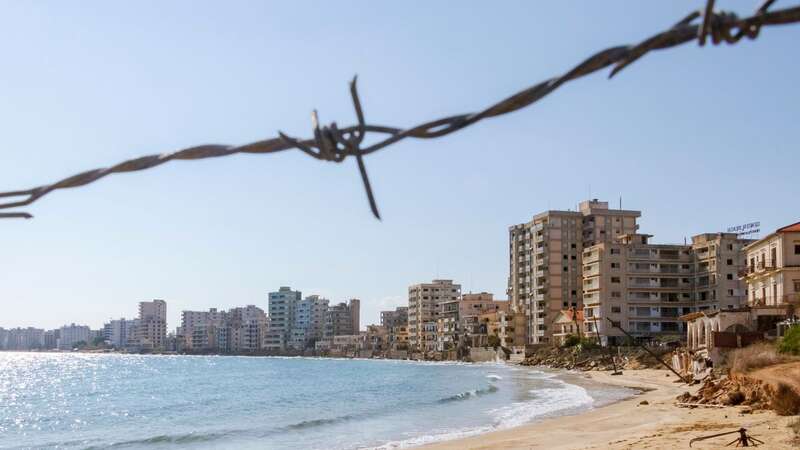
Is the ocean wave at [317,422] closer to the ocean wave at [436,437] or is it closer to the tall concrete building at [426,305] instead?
the ocean wave at [436,437]

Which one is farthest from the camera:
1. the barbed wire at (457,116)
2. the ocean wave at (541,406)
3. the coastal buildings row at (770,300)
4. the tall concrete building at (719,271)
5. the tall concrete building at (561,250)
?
the tall concrete building at (561,250)

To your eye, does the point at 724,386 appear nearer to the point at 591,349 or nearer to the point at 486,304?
A: the point at 591,349

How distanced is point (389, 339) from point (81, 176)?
198 metres

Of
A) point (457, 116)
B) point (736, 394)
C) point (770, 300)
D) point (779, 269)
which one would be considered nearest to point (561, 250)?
point (770, 300)

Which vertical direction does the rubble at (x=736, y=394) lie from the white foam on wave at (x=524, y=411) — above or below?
above

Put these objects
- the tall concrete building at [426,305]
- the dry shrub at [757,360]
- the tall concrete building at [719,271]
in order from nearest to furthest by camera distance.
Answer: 1. the dry shrub at [757,360]
2. the tall concrete building at [719,271]
3. the tall concrete building at [426,305]

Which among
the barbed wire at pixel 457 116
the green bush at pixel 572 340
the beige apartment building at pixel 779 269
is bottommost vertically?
the green bush at pixel 572 340

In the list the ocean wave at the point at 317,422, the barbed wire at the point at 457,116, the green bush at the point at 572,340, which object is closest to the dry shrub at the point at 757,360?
the ocean wave at the point at 317,422

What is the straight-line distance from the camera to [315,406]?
55719 mm

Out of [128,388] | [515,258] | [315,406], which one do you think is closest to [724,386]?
[315,406]

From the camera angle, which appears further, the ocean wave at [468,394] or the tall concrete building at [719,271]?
the tall concrete building at [719,271]

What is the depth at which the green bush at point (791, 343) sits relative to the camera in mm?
32938

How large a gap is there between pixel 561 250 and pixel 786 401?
335ft

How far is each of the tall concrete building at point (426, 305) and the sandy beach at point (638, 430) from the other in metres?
137
